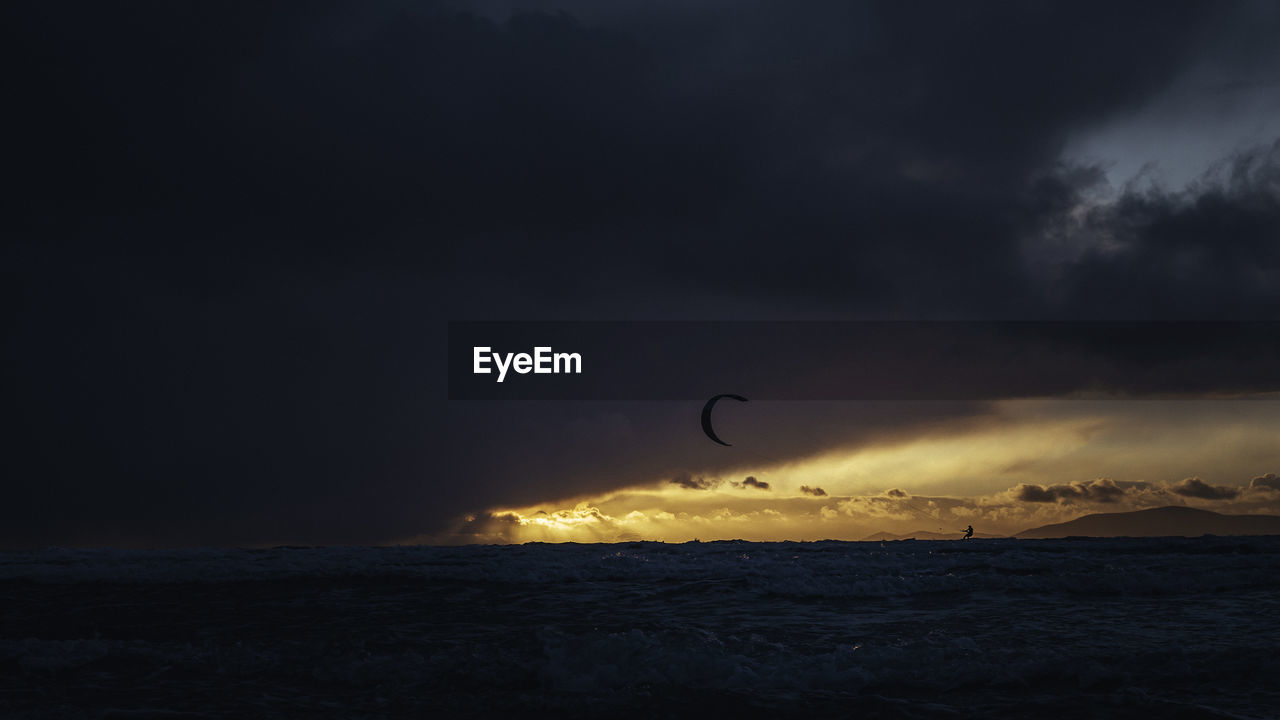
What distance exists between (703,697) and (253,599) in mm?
14958

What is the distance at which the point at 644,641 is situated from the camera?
12.5 m

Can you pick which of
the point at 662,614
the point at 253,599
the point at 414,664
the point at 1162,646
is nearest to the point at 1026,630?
the point at 1162,646

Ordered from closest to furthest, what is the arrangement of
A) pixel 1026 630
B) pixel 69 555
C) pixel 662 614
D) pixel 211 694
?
pixel 211 694, pixel 1026 630, pixel 662 614, pixel 69 555

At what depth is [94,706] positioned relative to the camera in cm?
996

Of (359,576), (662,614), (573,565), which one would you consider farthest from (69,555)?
(662,614)

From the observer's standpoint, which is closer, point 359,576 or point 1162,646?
point 1162,646

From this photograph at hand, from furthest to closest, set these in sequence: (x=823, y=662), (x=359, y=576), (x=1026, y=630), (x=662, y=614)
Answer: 1. (x=359, y=576)
2. (x=662, y=614)
3. (x=1026, y=630)
4. (x=823, y=662)

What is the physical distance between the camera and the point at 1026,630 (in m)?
14.0

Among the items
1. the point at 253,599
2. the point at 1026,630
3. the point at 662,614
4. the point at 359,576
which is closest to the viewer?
the point at 1026,630

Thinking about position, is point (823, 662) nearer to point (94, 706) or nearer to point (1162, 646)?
point (1162, 646)

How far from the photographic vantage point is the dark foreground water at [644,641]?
32.5ft

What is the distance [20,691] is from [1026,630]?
704 inches

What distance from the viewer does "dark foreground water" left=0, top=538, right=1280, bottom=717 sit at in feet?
32.5

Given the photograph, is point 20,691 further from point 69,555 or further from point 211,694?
point 69,555
